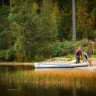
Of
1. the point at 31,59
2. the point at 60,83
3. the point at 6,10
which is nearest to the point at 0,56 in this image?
the point at 31,59

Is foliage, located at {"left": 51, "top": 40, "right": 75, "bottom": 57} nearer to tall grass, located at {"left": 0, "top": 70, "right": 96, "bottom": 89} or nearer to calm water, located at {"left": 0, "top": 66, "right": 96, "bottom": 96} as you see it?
tall grass, located at {"left": 0, "top": 70, "right": 96, "bottom": 89}

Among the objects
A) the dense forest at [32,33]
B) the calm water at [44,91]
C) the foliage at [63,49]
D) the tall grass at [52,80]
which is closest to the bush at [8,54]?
the dense forest at [32,33]

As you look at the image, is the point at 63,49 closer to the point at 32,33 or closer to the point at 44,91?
the point at 32,33

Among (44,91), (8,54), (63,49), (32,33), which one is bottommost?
(44,91)

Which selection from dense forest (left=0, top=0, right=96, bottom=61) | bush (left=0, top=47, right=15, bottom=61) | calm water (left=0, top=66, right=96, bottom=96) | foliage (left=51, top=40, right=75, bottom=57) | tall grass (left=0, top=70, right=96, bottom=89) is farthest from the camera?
bush (left=0, top=47, right=15, bottom=61)

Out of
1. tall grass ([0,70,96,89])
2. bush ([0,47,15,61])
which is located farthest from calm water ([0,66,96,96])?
bush ([0,47,15,61])

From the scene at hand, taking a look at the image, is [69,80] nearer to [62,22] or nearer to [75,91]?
[75,91]

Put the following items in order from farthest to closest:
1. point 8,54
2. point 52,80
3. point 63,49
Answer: point 8,54
point 63,49
point 52,80

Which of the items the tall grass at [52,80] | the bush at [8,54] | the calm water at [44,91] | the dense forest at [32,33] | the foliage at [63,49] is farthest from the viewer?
the bush at [8,54]

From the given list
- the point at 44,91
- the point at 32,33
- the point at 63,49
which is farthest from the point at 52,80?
the point at 63,49

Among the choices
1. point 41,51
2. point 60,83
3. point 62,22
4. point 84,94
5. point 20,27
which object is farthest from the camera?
point 62,22

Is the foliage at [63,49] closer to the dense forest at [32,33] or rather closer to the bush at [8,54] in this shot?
the dense forest at [32,33]

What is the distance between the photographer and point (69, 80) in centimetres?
1461

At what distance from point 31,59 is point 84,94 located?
18.9 meters
